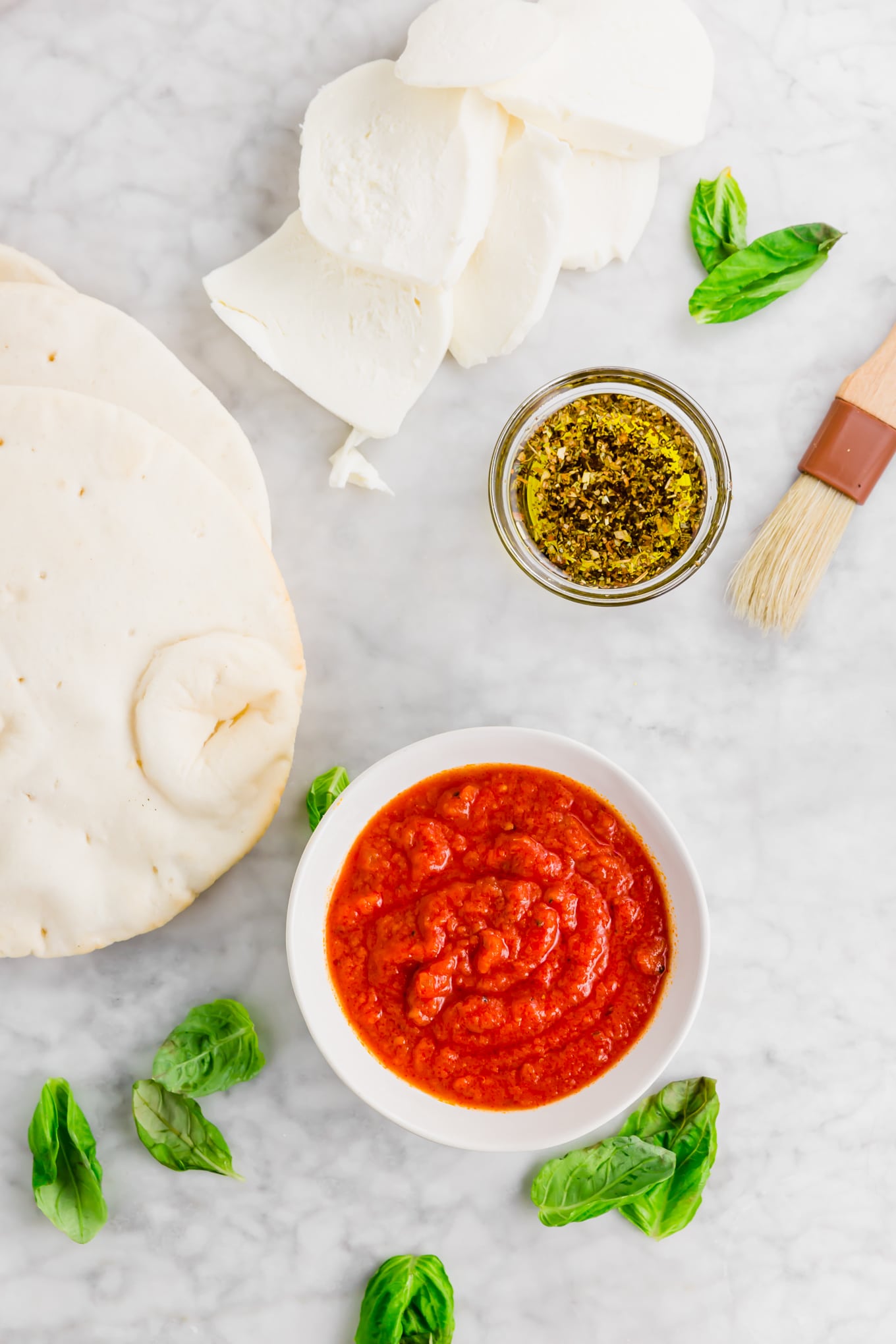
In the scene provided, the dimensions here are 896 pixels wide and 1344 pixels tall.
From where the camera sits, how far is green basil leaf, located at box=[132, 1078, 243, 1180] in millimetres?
2195

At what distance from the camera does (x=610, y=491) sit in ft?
7.14

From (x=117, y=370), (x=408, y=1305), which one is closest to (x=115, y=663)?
(x=117, y=370)

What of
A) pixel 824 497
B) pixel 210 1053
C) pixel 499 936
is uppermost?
pixel 824 497

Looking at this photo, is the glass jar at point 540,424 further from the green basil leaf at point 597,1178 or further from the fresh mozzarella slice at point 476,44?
the green basil leaf at point 597,1178

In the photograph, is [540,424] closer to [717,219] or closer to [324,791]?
[717,219]

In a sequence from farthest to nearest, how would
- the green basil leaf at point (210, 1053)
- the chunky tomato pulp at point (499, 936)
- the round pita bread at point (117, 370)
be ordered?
1. the green basil leaf at point (210, 1053)
2. the round pita bread at point (117, 370)
3. the chunky tomato pulp at point (499, 936)

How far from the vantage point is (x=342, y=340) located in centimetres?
223

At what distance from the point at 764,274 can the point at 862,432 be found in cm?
43

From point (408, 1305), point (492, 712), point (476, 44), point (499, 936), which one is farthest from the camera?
point (492, 712)

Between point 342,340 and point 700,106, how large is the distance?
3.21 feet

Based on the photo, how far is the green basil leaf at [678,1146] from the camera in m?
2.29

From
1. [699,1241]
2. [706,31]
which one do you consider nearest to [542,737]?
[699,1241]

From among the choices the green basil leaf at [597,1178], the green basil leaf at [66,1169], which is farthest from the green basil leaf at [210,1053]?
the green basil leaf at [597,1178]

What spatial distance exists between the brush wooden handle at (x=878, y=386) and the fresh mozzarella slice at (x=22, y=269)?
1793 mm
